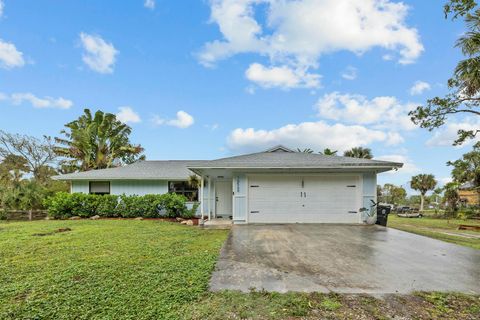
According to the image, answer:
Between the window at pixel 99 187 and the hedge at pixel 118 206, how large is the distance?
914 mm

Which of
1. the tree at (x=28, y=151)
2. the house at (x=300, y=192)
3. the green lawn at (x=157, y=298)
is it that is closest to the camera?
the green lawn at (x=157, y=298)

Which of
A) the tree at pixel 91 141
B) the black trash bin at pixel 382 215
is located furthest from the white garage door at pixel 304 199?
the tree at pixel 91 141

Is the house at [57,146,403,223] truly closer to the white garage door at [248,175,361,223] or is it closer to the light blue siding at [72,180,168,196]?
the white garage door at [248,175,361,223]

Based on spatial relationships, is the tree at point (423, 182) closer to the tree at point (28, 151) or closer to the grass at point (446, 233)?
the grass at point (446, 233)

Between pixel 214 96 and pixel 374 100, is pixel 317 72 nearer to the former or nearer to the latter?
pixel 374 100

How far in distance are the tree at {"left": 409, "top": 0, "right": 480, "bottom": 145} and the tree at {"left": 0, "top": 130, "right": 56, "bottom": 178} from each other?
28598 mm

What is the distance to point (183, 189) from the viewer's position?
1420 centimetres

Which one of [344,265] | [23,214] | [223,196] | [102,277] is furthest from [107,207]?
[344,265]

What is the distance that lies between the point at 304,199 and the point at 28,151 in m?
26.9

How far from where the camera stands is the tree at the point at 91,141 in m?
20.6

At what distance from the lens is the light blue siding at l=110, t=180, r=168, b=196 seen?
45.9 feet

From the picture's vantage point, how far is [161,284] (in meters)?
3.54

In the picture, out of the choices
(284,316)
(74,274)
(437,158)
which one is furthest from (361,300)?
(437,158)

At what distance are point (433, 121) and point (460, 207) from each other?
21.4 metres
